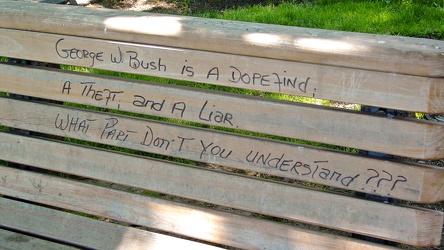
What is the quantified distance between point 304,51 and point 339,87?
7.2 inches

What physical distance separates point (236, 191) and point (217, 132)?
0.82ft

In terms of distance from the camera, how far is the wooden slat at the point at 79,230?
109 inches

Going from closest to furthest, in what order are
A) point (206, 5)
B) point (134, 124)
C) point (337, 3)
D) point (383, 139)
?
point (383, 139), point (134, 124), point (337, 3), point (206, 5)

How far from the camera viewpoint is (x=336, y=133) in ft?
7.61

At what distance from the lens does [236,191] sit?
2.54 meters

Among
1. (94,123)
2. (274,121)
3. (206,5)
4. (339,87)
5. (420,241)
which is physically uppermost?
(339,87)

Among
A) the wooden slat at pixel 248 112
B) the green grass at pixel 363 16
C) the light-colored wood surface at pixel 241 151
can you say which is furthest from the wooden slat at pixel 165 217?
the green grass at pixel 363 16

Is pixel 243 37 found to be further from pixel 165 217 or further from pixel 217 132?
pixel 165 217

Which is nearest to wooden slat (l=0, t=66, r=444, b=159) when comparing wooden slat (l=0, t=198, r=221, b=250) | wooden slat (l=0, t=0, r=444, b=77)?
wooden slat (l=0, t=0, r=444, b=77)

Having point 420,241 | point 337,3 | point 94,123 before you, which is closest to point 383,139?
point 420,241

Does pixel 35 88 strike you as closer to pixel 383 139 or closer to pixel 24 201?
pixel 24 201

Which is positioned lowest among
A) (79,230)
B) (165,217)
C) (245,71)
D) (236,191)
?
(79,230)

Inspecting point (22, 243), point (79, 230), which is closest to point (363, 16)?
point (79, 230)

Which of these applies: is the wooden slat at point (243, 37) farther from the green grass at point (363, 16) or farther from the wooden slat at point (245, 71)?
the green grass at point (363, 16)
